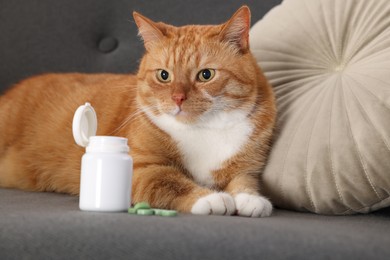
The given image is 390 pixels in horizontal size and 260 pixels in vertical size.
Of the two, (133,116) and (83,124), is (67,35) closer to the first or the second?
(133,116)

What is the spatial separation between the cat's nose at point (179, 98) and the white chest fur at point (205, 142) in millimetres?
103

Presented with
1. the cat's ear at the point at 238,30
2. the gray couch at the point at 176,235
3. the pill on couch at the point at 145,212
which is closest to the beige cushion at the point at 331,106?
the gray couch at the point at 176,235

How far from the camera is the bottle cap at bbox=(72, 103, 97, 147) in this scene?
4.12 ft

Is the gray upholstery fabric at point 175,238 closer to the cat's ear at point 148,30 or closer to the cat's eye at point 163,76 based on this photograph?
the cat's eye at point 163,76

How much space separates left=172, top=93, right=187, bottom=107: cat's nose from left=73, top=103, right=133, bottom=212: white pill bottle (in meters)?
0.27

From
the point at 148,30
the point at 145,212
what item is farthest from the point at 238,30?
the point at 145,212

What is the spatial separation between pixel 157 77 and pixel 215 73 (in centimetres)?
18

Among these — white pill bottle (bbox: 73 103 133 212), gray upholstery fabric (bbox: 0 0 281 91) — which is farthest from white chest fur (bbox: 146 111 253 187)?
gray upholstery fabric (bbox: 0 0 281 91)

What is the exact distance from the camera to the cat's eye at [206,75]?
1.45m

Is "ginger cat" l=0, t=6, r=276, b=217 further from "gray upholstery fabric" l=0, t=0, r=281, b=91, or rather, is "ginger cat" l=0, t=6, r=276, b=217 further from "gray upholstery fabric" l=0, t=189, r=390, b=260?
"gray upholstery fabric" l=0, t=0, r=281, b=91

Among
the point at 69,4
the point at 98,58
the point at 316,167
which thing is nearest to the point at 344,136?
the point at 316,167

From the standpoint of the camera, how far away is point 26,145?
6.10ft

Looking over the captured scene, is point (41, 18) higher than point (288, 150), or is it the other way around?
point (41, 18)

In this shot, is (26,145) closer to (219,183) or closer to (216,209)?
(219,183)
